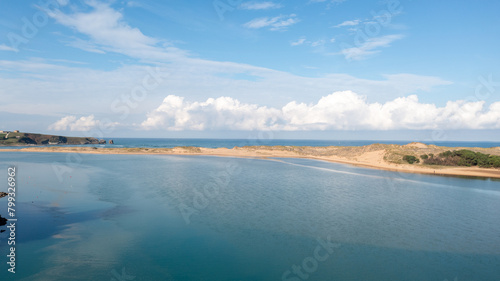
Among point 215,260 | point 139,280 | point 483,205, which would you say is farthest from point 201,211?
point 483,205

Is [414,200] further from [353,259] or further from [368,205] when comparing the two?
[353,259]

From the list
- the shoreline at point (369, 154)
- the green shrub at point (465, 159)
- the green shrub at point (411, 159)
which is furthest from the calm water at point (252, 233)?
the green shrub at point (411, 159)

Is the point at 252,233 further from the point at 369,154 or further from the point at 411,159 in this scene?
the point at 369,154

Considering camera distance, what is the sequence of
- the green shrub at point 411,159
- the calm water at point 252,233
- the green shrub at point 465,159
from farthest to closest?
the green shrub at point 411,159
the green shrub at point 465,159
the calm water at point 252,233

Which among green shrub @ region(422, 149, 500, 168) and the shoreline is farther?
green shrub @ region(422, 149, 500, 168)

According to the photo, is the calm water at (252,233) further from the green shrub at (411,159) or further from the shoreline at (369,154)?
the green shrub at (411,159)

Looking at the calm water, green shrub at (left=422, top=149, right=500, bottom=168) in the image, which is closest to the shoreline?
green shrub at (left=422, top=149, right=500, bottom=168)

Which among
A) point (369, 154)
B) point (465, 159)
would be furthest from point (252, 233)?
point (369, 154)

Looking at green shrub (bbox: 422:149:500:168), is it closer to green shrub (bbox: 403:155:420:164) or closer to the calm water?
green shrub (bbox: 403:155:420:164)
